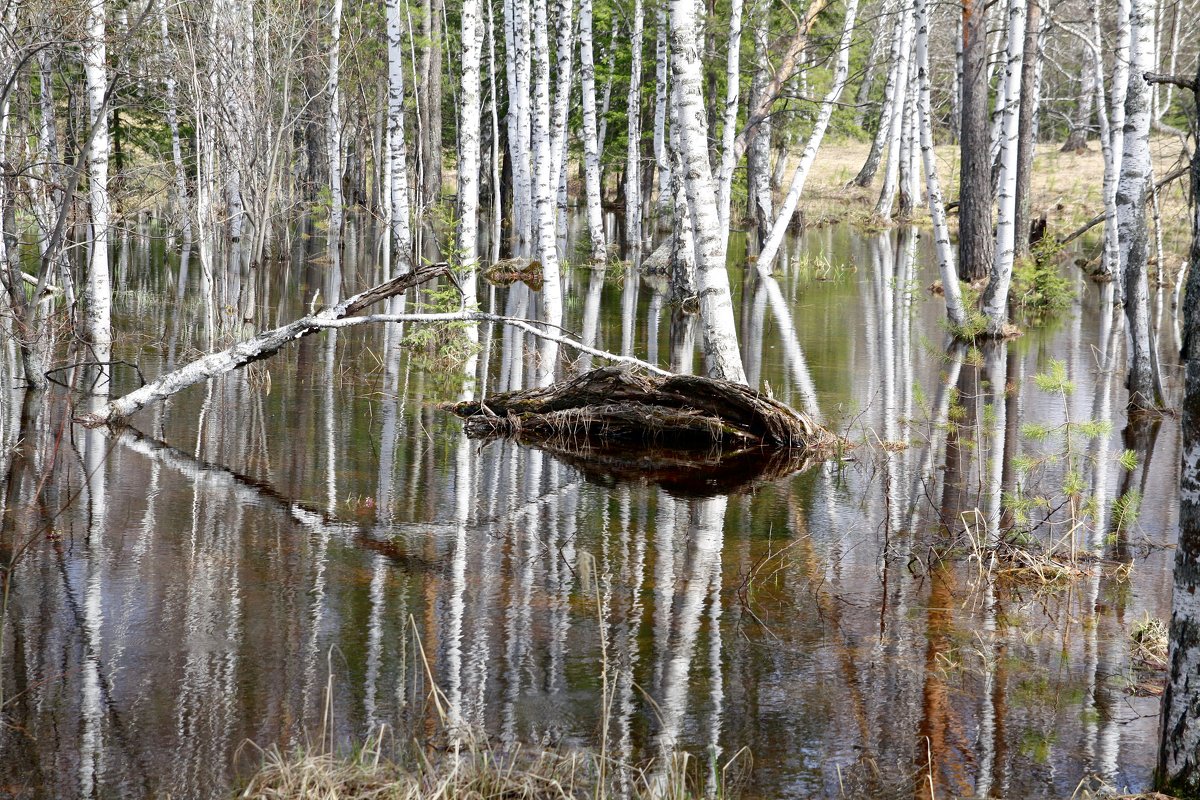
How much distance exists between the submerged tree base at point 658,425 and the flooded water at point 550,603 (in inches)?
14.9

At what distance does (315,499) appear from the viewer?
8820mm

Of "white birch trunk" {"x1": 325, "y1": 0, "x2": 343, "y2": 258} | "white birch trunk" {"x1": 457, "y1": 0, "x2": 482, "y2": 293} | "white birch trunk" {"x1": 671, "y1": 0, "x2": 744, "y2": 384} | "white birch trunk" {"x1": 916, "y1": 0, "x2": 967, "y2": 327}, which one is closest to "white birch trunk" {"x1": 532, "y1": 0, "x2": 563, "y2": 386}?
"white birch trunk" {"x1": 457, "y1": 0, "x2": 482, "y2": 293}

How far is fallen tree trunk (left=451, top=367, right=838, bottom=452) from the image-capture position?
35.6ft

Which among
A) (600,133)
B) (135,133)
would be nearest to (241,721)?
(135,133)

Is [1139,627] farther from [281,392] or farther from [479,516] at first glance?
[281,392]

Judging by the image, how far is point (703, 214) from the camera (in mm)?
11242

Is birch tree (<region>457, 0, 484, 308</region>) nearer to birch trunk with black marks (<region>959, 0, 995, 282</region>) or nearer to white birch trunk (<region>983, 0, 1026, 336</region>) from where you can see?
white birch trunk (<region>983, 0, 1026, 336</region>)

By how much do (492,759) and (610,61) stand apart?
3351 cm

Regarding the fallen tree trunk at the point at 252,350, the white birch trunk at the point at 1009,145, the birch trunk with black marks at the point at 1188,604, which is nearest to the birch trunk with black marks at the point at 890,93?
the white birch trunk at the point at 1009,145

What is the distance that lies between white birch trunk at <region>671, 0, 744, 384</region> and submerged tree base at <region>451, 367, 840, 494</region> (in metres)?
0.46

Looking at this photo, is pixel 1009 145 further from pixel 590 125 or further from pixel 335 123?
pixel 335 123

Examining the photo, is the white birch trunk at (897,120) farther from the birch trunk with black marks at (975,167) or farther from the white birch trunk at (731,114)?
the white birch trunk at (731,114)

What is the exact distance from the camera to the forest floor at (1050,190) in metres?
32.8

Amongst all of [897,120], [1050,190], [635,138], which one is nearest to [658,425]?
[635,138]
